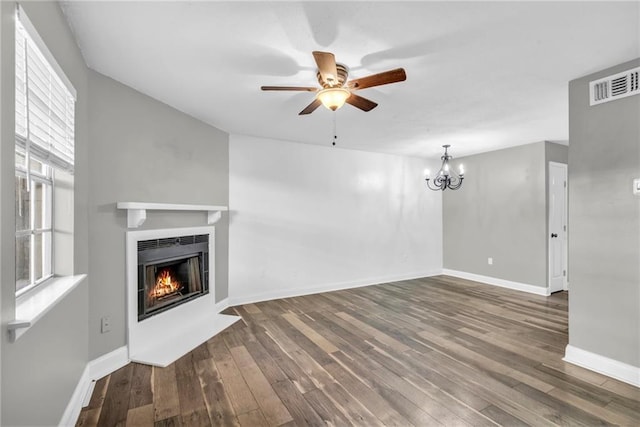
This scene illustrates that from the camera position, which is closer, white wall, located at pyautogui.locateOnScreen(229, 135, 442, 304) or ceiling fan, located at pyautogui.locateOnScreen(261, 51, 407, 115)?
ceiling fan, located at pyautogui.locateOnScreen(261, 51, 407, 115)

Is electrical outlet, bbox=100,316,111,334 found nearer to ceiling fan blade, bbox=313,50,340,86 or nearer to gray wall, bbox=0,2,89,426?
gray wall, bbox=0,2,89,426

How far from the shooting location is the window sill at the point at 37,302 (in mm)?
1154

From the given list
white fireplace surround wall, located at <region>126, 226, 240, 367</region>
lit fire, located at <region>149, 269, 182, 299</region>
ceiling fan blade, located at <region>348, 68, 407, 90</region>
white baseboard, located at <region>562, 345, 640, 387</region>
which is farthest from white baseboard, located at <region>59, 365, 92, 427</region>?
white baseboard, located at <region>562, 345, 640, 387</region>

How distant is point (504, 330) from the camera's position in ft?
11.0

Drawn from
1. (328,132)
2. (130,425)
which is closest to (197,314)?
(130,425)

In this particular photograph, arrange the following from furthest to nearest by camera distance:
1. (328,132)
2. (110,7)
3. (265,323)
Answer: (328,132), (265,323), (110,7)

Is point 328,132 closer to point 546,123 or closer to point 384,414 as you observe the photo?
point 546,123

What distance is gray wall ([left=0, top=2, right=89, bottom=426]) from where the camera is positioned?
1121 mm

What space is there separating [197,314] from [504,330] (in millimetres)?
3536

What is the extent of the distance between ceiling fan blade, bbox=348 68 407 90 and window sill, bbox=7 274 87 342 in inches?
82.2

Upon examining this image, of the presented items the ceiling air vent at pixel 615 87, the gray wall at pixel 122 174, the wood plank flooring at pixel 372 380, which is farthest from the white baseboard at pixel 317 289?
the ceiling air vent at pixel 615 87

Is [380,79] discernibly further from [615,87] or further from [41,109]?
[615,87]

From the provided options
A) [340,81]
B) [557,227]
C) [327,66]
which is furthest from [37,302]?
[557,227]

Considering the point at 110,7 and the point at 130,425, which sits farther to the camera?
the point at 130,425
